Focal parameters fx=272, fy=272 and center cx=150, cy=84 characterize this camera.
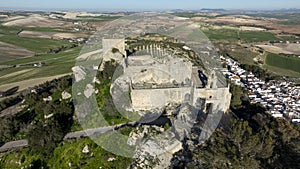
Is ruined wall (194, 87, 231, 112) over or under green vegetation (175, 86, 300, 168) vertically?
over

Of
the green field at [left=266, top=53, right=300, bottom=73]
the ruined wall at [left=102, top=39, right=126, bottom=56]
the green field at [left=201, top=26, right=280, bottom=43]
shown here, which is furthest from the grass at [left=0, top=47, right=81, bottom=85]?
the green field at [left=201, top=26, right=280, bottom=43]

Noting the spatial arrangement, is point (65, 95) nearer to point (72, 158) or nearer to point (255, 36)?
point (72, 158)

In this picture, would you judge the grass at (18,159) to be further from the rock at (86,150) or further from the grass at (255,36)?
the grass at (255,36)

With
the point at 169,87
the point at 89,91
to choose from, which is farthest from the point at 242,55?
the point at 89,91

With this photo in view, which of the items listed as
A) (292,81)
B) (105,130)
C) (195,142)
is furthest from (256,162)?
(292,81)

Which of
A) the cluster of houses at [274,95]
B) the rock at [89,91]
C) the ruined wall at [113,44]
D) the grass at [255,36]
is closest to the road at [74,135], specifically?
the rock at [89,91]

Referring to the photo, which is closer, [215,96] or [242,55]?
[215,96]

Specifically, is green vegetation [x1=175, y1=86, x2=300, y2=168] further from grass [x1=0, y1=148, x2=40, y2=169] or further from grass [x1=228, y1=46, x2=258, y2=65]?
grass [x1=228, y1=46, x2=258, y2=65]
